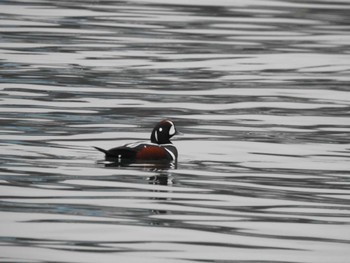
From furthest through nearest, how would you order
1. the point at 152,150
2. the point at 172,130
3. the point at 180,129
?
the point at 180,129
the point at 172,130
the point at 152,150

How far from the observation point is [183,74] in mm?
24219

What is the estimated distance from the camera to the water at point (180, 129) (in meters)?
11.5

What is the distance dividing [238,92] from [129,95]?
1683 millimetres

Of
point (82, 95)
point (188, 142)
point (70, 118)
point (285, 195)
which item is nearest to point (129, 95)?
point (82, 95)

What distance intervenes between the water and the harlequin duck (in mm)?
269

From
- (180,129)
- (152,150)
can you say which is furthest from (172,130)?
(180,129)

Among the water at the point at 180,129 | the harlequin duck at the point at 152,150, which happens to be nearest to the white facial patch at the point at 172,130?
the harlequin duck at the point at 152,150

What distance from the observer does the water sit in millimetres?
11484

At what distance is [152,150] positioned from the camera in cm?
1569

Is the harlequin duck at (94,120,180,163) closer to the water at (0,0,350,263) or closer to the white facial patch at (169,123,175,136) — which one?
the white facial patch at (169,123,175,136)

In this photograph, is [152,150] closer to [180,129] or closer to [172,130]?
[172,130]

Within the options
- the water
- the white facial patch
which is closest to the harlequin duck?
the white facial patch

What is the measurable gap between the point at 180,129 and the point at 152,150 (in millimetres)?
2805

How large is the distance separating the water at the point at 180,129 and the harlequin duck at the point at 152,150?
0.27 m
